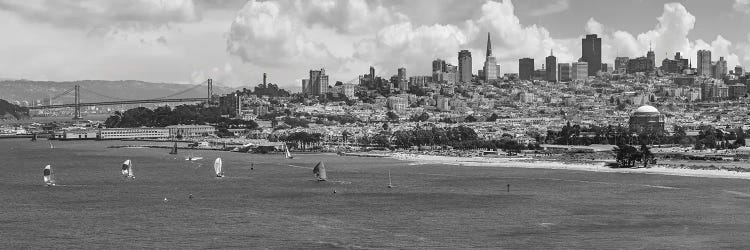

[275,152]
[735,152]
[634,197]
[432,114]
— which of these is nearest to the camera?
[634,197]

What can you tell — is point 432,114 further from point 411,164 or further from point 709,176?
point 709,176

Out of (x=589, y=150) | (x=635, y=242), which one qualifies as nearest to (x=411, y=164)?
(x=589, y=150)

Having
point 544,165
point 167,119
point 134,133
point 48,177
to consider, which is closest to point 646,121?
point 544,165

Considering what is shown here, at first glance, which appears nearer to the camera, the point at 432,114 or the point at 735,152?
the point at 735,152

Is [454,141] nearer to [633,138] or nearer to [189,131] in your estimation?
[633,138]

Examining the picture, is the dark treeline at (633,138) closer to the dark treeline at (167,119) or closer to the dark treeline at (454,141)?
the dark treeline at (454,141)
